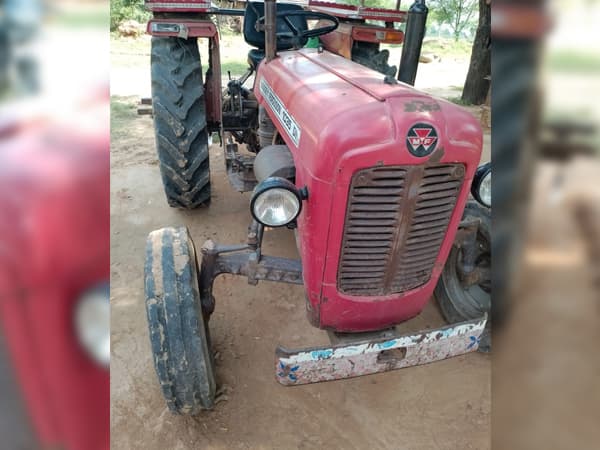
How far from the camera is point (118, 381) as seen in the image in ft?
8.77

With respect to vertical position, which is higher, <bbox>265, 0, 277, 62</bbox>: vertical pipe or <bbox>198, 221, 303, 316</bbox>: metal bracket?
<bbox>265, 0, 277, 62</bbox>: vertical pipe

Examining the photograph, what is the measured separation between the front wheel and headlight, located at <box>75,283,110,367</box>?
8.71ft

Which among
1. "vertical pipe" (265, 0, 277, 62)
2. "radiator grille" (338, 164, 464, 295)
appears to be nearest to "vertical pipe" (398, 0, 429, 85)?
"vertical pipe" (265, 0, 277, 62)

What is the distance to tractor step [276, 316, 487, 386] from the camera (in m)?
2.01

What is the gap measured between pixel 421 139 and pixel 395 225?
39 cm

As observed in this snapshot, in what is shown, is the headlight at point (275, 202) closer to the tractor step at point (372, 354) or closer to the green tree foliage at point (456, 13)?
the tractor step at point (372, 354)

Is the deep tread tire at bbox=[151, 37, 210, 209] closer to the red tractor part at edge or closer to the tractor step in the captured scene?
the tractor step

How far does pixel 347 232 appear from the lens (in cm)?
195

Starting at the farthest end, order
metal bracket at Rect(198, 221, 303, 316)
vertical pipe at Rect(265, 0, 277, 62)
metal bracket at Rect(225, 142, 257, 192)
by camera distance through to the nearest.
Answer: metal bracket at Rect(225, 142, 257, 192) < vertical pipe at Rect(265, 0, 277, 62) < metal bracket at Rect(198, 221, 303, 316)

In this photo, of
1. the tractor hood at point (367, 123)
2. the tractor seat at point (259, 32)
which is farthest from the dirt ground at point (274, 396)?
the tractor seat at point (259, 32)

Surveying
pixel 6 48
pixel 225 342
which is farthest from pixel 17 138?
pixel 225 342

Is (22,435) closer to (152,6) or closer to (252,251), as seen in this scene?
(252,251)

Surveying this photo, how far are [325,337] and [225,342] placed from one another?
660 millimetres

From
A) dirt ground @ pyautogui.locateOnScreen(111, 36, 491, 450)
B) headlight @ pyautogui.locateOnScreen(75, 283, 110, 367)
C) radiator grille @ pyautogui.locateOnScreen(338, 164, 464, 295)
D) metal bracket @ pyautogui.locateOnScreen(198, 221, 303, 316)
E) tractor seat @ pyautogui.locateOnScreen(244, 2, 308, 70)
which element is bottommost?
dirt ground @ pyautogui.locateOnScreen(111, 36, 491, 450)
